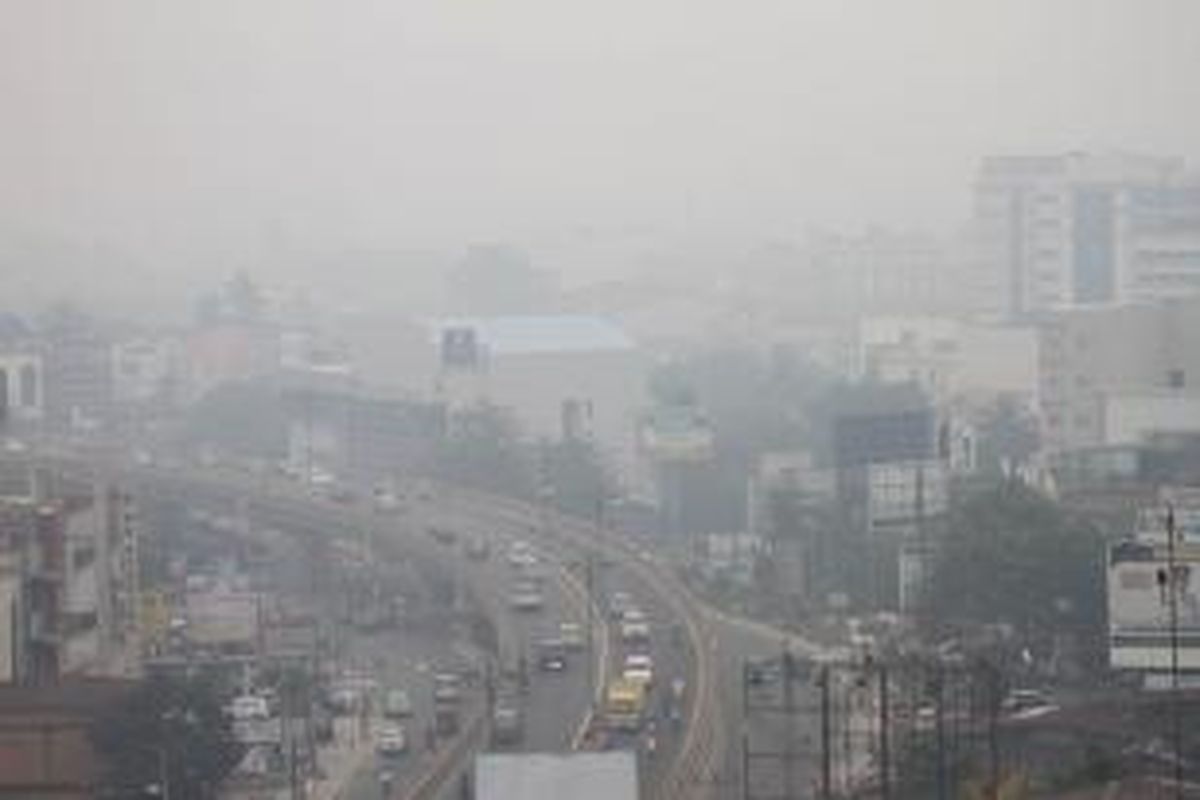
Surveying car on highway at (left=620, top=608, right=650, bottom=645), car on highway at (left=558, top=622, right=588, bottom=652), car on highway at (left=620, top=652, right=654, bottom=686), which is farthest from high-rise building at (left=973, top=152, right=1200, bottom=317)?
car on highway at (left=620, top=652, right=654, bottom=686)

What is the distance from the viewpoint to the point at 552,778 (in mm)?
5598

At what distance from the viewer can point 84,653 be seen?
8508 millimetres

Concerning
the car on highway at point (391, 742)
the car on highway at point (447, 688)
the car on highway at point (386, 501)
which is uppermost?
the car on highway at point (386, 501)

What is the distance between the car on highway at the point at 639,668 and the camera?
8.88m

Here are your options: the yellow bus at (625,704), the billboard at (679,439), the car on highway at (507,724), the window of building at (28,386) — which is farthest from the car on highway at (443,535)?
the car on highway at (507,724)

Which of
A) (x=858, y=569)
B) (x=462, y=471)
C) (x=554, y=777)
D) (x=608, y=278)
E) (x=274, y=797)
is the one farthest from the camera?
(x=608, y=278)

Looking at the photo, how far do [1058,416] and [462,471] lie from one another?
2.56 m

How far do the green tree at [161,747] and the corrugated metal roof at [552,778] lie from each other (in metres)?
1.37

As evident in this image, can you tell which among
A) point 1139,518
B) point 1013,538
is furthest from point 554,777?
point 1139,518

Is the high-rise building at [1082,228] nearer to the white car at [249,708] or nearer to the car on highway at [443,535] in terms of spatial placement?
the car on highway at [443,535]

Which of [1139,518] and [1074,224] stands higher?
[1074,224]

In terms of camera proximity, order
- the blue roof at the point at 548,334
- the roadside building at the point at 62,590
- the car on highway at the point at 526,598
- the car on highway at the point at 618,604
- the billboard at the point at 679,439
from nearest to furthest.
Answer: the roadside building at the point at 62,590 < the car on highway at the point at 618,604 < the car on highway at the point at 526,598 < the billboard at the point at 679,439 < the blue roof at the point at 548,334

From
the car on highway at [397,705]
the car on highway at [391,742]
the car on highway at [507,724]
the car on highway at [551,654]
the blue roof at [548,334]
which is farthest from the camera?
the blue roof at [548,334]

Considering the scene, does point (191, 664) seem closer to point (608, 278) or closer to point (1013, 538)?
point (1013, 538)
